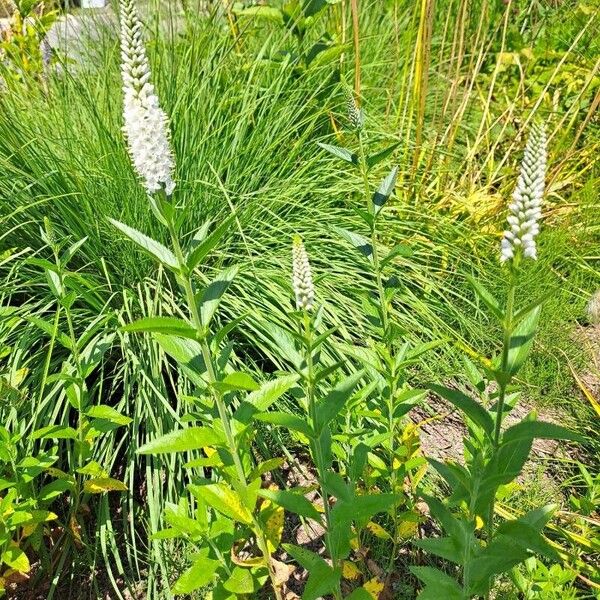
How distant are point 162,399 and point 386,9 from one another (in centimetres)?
377

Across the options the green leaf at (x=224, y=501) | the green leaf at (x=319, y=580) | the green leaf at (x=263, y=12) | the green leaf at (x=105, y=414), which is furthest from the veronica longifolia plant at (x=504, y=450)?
the green leaf at (x=263, y=12)

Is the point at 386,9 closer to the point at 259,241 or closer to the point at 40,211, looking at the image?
the point at 259,241

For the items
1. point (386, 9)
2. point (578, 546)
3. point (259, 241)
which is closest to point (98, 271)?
point (259, 241)

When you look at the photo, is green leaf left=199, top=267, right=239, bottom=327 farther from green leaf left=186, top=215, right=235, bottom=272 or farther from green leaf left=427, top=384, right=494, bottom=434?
green leaf left=427, top=384, right=494, bottom=434

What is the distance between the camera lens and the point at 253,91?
3.12m

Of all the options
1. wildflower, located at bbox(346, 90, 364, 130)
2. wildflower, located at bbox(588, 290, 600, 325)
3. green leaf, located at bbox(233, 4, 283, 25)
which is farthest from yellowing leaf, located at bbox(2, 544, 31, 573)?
green leaf, located at bbox(233, 4, 283, 25)

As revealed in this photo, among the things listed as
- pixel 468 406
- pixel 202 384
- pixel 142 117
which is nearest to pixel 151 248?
pixel 142 117

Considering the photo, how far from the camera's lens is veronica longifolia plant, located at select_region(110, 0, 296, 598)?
47.3 inches

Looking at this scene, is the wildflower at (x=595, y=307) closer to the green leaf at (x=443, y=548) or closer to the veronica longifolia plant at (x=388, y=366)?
the veronica longifolia plant at (x=388, y=366)

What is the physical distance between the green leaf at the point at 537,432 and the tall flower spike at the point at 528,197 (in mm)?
299

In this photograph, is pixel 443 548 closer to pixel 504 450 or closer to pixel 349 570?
pixel 504 450

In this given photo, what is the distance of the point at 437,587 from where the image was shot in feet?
4.04

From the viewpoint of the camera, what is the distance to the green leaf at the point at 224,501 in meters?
1.38

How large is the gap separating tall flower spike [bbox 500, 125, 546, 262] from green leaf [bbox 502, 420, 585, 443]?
0.98 ft
